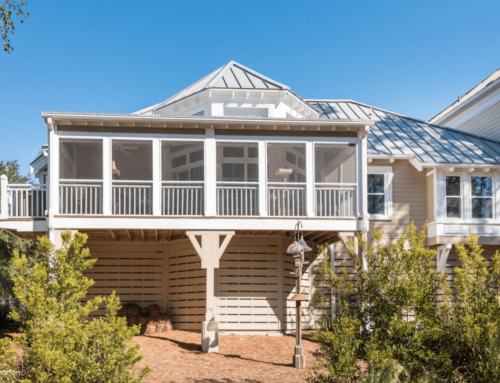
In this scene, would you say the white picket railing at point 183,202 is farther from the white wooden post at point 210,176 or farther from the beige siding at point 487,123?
the beige siding at point 487,123

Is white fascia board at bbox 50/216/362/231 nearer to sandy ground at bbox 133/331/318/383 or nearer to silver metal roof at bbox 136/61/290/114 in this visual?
sandy ground at bbox 133/331/318/383

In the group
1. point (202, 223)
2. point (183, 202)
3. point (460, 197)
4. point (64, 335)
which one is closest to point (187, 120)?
point (183, 202)

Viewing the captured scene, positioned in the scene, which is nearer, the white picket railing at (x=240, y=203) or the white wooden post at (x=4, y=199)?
the white wooden post at (x=4, y=199)

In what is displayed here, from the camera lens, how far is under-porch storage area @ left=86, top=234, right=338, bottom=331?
47.3 feet

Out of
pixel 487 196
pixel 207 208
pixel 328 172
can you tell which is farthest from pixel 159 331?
pixel 487 196

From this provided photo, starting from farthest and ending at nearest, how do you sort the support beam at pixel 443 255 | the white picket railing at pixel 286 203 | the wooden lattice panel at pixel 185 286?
the support beam at pixel 443 255 < the wooden lattice panel at pixel 185 286 < the white picket railing at pixel 286 203

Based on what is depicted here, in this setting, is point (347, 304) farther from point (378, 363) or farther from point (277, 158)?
point (277, 158)

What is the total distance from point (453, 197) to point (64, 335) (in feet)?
40.7

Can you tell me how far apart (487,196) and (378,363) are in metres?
11.1

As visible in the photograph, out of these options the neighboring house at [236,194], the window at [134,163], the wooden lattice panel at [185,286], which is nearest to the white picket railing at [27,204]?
the neighboring house at [236,194]

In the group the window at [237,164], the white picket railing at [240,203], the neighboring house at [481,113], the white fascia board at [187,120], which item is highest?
the neighboring house at [481,113]

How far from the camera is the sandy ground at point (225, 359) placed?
32.0 ft

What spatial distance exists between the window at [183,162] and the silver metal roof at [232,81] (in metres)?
1.53

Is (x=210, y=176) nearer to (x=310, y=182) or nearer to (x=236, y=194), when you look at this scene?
(x=236, y=194)
